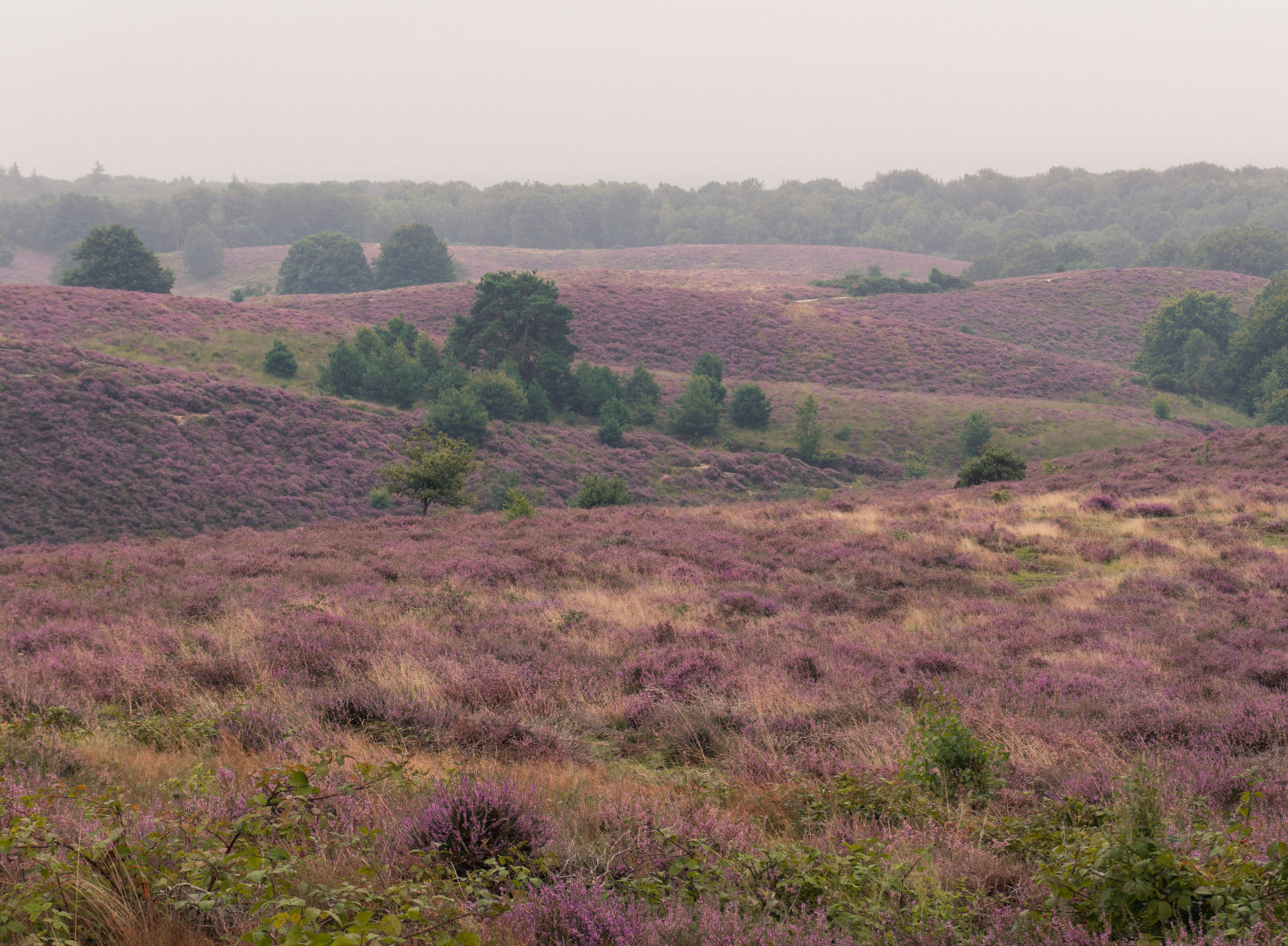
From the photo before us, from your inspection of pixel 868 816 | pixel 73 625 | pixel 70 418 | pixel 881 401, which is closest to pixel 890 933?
pixel 868 816

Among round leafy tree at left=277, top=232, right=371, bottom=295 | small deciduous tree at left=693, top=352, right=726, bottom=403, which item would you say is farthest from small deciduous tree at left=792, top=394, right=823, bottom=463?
round leafy tree at left=277, top=232, right=371, bottom=295

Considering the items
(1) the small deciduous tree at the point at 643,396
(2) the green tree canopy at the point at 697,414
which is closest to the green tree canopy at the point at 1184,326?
(2) the green tree canopy at the point at 697,414

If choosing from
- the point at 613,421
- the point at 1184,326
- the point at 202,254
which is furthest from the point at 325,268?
the point at 1184,326

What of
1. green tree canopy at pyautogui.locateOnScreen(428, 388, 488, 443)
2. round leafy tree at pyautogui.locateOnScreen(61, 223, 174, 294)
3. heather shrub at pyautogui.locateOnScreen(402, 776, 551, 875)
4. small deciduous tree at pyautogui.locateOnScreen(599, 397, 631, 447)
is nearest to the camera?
heather shrub at pyautogui.locateOnScreen(402, 776, 551, 875)

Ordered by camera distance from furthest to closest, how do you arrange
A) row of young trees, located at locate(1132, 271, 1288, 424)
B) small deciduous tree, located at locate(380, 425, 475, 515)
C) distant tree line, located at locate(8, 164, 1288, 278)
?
1. distant tree line, located at locate(8, 164, 1288, 278)
2. row of young trees, located at locate(1132, 271, 1288, 424)
3. small deciduous tree, located at locate(380, 425, 475, 515)

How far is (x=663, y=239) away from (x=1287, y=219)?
381 feet

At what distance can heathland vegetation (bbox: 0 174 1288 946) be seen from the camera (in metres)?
3.02

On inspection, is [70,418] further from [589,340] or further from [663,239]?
[663,239]

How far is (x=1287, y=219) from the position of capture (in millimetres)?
131000

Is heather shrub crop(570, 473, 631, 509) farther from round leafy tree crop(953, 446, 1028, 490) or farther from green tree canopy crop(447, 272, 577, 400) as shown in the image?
green tree canopy crop(447, 272, 577, 400)

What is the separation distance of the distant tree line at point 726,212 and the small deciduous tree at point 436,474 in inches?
4318

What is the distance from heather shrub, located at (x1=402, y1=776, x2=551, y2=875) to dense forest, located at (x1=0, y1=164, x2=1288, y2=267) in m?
132

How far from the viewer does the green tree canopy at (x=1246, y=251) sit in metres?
89.0

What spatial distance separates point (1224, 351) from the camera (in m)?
59.7
